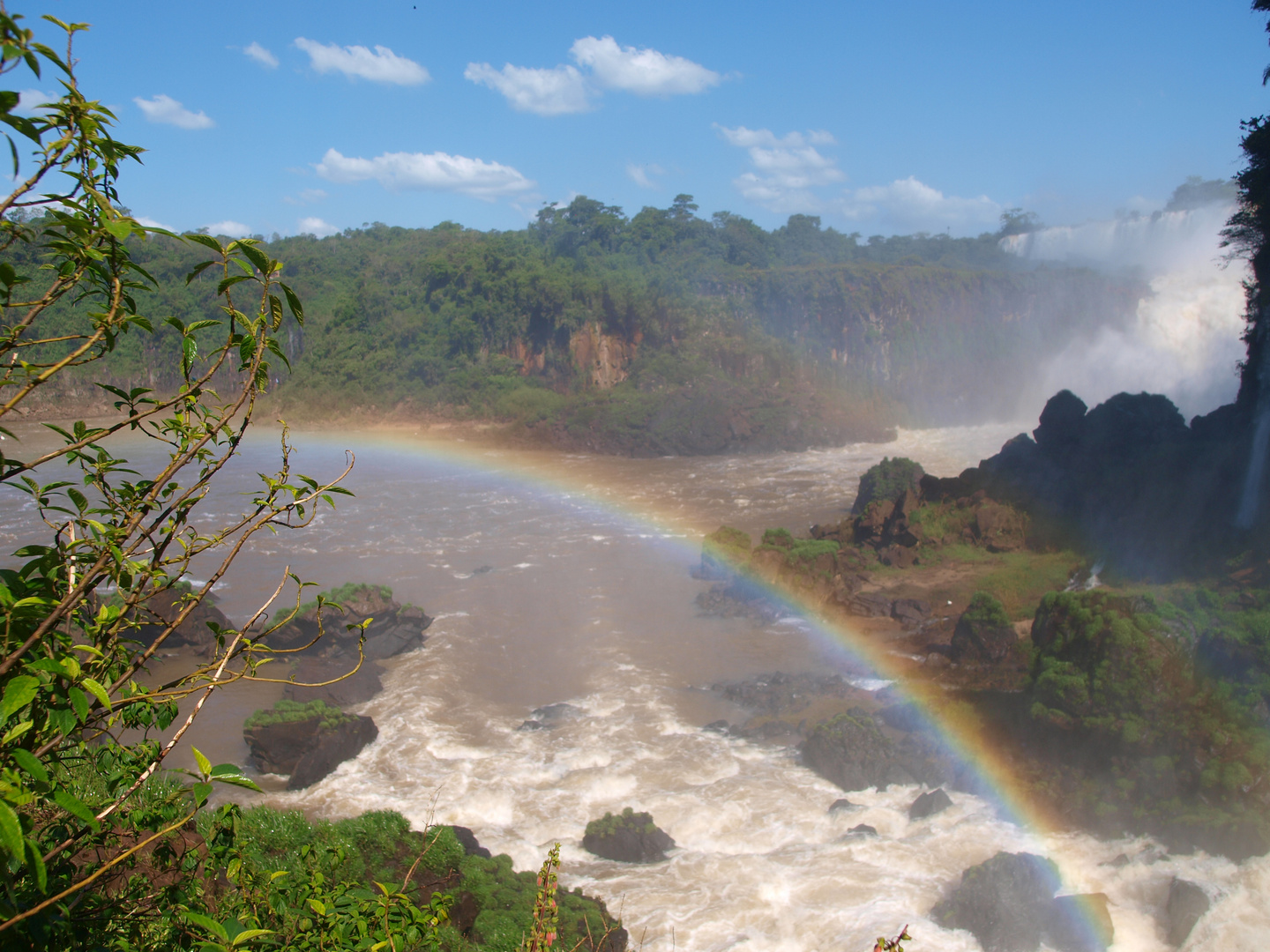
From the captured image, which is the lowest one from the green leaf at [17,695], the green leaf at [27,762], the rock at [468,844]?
the rock at [468,844]

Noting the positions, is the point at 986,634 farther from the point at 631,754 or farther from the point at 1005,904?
the point at 1005,904

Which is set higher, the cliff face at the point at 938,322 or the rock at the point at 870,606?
the cliff face at the point at 938,322

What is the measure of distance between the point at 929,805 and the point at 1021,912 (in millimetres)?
2476

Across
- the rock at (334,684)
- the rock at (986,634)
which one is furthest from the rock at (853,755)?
the rock at (334,684)

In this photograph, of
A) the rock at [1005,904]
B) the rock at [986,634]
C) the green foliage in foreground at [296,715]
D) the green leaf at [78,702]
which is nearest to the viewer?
the green leaf at [78,702]

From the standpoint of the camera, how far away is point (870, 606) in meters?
19.2

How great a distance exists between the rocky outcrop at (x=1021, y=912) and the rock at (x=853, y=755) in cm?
281

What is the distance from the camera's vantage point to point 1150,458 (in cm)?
2102

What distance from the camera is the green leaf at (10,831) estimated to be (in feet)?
3.94

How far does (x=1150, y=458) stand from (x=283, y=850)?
21550mm

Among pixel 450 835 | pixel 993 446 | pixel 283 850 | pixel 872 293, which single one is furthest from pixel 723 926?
pixel 872 293

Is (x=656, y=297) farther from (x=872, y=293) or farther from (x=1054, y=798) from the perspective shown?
(x=1054, y=798)

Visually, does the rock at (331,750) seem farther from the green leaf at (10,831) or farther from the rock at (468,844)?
the green leaf at (10,831)

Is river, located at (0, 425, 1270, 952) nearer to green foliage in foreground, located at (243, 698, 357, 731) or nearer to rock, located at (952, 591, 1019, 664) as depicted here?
green foliage in foreground, located at (243, 698, 357, 731)
